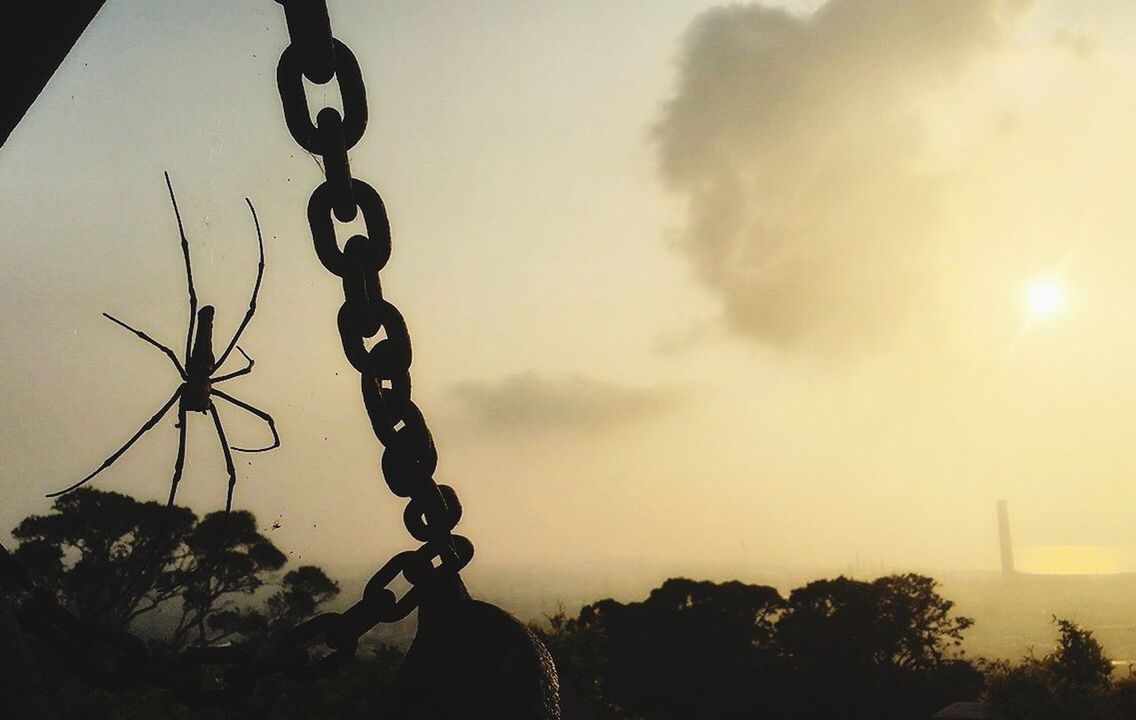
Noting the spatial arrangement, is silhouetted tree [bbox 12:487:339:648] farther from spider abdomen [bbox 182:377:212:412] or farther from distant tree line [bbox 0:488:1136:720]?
spider abdomen [bbox 182:377:212:412]

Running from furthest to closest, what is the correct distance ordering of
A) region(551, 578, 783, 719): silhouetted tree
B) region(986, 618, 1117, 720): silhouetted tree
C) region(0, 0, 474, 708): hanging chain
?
region(551, 578, 783, 719): silhouetted tree → region(986, 618, 1117, 720): silhouetted tree → region(0, 0, 474, 708): hanging chain

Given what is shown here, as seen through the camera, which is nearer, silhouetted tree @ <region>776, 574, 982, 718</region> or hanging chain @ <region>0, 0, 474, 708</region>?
hanging chain @ <region>0, 0, 474, 708</region>

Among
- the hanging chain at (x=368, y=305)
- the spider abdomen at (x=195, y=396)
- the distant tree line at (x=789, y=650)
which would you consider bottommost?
the distant tree line at (x=789, y=650)

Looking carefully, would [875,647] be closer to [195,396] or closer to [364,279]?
[195,396]

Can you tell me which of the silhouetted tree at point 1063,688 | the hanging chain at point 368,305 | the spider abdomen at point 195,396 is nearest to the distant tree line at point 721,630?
the silhouetted tree at point 1063,688

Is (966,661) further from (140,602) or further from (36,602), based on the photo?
(36,602)

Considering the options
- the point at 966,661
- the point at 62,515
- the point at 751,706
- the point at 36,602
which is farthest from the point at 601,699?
the point at 966,661

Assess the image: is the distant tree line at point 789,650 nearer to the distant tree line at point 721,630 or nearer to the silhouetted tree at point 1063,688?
the distant tree line at point 721,630

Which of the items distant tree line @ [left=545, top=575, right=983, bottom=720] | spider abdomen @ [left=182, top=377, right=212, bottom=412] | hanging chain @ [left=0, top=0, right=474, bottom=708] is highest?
spider abdomen @ [left=182, top=377, right=212, bottom=412]

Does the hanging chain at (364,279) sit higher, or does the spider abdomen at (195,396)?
the spider abdomen at (195,396)

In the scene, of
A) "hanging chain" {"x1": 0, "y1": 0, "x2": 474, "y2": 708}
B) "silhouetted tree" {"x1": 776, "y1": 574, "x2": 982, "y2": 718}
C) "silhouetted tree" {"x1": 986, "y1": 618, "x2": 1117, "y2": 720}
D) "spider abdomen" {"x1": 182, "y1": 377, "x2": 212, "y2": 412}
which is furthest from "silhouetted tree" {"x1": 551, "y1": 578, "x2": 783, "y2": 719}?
"hanging chain" {"x1": 0, "y1": 0, "x2": 474, "y2": 708}

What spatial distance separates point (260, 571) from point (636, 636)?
51.4ft

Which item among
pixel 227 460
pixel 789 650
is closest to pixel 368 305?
pixel 227 460

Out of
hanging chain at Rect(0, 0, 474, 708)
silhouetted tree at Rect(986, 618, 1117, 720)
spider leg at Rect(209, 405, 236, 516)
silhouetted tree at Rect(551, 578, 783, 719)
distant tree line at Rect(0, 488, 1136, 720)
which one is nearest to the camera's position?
hanging chain at Rect(0, 0, 474, 708)
